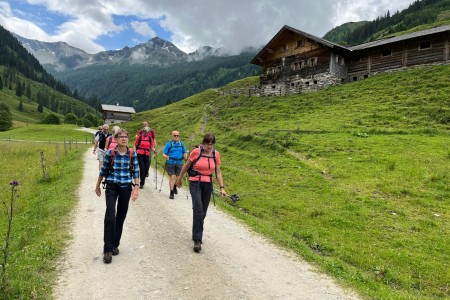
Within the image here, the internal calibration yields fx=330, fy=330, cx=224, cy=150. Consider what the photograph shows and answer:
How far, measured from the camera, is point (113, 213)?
7539mm

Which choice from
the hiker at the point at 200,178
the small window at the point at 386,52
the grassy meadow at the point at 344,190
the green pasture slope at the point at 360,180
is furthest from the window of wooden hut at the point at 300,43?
the hiker at the point at 200,178

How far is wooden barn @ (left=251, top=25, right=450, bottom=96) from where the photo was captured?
132 feet

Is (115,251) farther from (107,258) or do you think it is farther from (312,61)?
(312,61)

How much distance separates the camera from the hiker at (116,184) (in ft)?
24.7

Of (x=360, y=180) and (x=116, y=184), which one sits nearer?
(x=116, y=184)

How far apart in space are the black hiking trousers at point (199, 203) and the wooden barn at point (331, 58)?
1596 inches

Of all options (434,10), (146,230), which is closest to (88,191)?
(146,230)

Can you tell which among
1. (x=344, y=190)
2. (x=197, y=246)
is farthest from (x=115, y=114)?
(x=197, y=246)

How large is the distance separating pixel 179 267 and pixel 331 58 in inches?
1744

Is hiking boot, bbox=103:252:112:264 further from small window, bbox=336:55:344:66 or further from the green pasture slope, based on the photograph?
small window, bbox=336:55:344:66

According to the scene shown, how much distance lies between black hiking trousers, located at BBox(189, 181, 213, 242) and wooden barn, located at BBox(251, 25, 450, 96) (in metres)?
40.5

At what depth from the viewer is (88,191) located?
1505cm

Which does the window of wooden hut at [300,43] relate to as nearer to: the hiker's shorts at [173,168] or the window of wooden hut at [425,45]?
the window of wooden hut at [425,45]

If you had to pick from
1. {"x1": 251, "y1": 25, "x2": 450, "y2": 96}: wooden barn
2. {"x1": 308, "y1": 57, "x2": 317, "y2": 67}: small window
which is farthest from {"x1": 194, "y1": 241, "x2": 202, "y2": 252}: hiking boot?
{"x1": 308, "y1": 57, "x2": 317, "y2": 67}: small window
